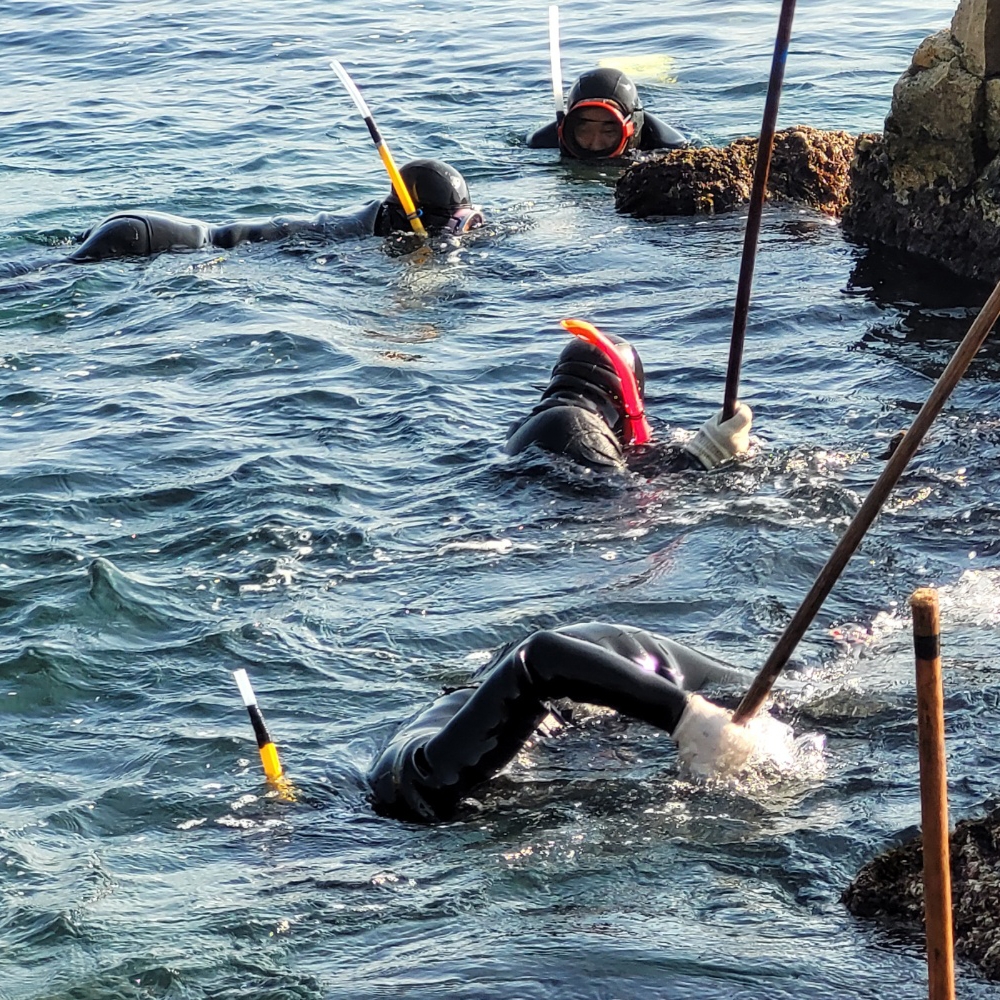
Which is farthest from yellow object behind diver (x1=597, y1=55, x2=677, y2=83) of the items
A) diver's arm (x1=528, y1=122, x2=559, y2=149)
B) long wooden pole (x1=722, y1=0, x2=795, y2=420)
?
long wooden pole (x1=722, y1=0, x2=795, y2=420)

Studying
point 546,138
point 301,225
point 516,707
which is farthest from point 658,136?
point 516,707

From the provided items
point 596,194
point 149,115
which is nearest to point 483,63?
point 149,115

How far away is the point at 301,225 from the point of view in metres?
11.7

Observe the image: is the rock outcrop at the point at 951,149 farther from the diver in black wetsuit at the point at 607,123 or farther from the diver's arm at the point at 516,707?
the diver's arm at the point at 516,707

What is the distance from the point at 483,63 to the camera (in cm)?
1773

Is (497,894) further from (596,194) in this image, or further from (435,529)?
(596,194)

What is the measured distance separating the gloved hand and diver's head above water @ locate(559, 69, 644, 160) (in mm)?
6563

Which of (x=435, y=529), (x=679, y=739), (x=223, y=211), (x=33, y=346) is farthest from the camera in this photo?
(x=223, y=211)

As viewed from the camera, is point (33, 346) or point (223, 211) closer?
point (33, 346)

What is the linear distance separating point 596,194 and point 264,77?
21.0 ft

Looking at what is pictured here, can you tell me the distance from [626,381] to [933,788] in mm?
4723

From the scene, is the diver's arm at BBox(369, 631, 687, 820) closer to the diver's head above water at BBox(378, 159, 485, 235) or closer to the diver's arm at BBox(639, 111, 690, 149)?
the diver's head above water at BBox(378, 159, 485, 235)

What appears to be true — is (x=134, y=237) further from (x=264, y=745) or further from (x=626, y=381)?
(x=264, y=745)

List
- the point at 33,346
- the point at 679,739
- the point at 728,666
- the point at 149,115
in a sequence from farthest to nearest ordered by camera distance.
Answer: the point at 149,115 → the point at 33,346 → the point at 728,666 → the point at 679,739
